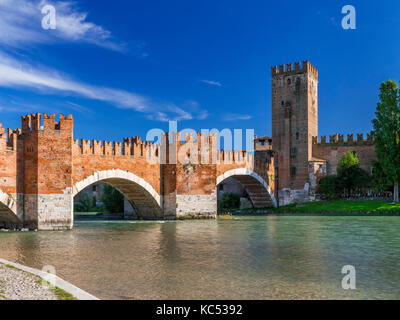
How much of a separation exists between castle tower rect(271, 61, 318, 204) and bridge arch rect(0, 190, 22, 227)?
22.5 m

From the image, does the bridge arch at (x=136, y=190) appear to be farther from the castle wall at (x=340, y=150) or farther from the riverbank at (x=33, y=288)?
the castle wall at (x=340, y=150)

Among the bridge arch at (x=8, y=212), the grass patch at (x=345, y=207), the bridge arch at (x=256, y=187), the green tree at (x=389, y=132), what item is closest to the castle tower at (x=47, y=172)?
the bridge arch at (x=8, y=212)

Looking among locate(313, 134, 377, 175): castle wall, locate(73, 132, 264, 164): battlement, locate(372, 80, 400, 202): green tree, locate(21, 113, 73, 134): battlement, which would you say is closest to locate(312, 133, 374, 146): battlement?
locate(313, 134, 377, 175): castle wall

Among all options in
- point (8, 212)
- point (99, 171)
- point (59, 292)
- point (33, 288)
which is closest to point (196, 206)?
point (99, 171)

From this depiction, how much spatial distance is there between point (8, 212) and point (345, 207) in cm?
2068

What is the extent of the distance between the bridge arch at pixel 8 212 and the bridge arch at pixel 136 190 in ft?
9.90

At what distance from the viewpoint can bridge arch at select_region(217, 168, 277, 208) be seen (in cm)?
3077

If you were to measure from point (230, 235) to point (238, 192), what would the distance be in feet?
77.8

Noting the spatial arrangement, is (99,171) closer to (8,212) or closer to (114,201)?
(8,212)

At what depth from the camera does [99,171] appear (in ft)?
64.7

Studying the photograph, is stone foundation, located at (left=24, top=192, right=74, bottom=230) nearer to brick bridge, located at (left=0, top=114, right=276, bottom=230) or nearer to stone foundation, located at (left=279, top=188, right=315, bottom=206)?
brick bridge, located at (left=0, top=114, right=276, bottom=230)

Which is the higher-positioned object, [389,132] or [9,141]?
[389,132]

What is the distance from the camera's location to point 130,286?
778 cm

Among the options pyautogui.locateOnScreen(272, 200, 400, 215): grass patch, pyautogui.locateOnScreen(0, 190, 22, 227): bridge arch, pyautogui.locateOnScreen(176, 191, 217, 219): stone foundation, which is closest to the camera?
pyautogui.locateOnScreen(0, 190, 22, 227): bridge arch
